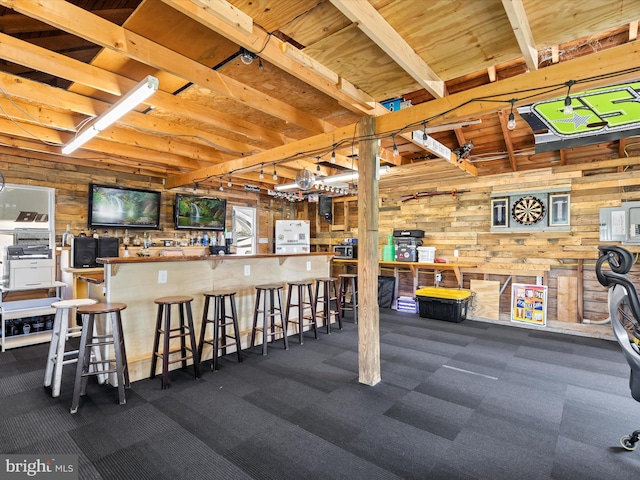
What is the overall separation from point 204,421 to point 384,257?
17.3ft

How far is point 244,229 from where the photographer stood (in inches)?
323

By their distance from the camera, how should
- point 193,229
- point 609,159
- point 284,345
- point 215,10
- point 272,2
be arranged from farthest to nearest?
point 193,229 < point 609,159 < point 284,345 < point 272,2 < point 215,10

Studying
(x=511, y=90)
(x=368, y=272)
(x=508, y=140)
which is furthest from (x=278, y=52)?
(x=508, y=140)

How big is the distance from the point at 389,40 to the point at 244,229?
6556 mm

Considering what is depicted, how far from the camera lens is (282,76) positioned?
3.04m

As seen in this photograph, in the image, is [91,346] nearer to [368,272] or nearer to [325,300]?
[368,272]

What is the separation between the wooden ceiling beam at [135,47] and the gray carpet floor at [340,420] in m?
2.70

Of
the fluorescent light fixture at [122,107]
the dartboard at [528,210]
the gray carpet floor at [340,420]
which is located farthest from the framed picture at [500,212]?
the fluorescent light fixture at [122,107]

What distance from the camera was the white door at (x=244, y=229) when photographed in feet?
26.1

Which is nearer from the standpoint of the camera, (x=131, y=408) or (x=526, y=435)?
(x=526, y=435)

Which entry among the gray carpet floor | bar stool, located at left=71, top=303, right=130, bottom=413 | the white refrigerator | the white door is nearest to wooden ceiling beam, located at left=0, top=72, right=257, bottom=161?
bar stool, located at left=71, top=303, right=130, bottom=413

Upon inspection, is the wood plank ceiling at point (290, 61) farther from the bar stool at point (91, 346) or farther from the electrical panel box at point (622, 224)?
the bar stool at point (91, 346)

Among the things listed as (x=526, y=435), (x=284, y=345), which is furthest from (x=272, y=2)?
(x=284, y=345)

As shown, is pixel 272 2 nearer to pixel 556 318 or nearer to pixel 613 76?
pixel 613 76
